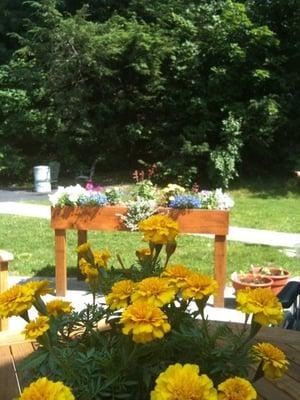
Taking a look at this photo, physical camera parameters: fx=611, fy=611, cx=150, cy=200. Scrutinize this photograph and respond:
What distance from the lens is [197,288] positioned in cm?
132

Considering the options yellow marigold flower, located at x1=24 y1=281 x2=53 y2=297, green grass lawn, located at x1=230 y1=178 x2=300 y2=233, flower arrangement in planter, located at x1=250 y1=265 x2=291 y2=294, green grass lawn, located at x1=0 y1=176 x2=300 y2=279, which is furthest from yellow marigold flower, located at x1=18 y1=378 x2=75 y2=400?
green grass lawn, located at x1=230 y1=178 x2=300 y2=233

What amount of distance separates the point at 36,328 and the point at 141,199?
4291mm

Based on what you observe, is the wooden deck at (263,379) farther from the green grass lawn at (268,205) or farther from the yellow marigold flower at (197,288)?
the green grass lawn at (268,205)

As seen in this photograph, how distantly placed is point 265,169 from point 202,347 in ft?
45.6

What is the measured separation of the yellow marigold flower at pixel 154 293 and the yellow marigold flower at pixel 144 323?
0.04 meters

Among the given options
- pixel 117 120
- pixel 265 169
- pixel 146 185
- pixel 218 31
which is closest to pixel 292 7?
pixel 218 31

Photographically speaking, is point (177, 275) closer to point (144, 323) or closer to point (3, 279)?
point (144, 323)

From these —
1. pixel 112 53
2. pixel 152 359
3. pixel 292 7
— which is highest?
pixel 292 7

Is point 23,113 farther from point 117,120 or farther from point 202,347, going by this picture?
point 202,347

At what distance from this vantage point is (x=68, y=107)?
1511 centimetres

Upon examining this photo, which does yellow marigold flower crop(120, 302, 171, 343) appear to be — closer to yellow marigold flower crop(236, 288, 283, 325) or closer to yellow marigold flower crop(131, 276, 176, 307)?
yellow marigold flower crop(131, 276, 176, 307)

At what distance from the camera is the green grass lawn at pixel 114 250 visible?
22.7ft

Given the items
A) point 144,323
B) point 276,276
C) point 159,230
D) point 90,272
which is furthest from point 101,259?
point 276,276

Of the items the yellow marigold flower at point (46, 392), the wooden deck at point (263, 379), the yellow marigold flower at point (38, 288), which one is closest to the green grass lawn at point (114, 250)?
the wooden deck at point (263, 379)
